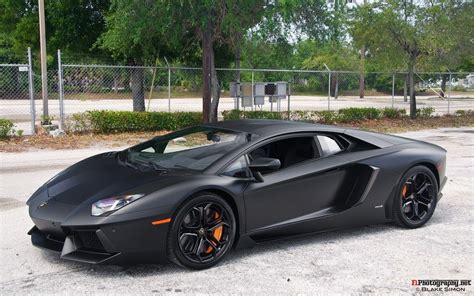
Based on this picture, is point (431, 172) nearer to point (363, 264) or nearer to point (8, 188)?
point (363, 264)

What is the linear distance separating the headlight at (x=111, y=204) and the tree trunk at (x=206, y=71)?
1113 centimetres

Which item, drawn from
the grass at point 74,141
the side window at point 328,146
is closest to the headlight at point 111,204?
the side window at point 328,146

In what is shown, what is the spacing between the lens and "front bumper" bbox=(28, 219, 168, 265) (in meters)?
4.00

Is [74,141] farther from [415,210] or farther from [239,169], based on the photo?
[415,210]

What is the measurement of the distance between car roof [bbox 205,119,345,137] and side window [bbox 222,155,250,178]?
0.39 meters

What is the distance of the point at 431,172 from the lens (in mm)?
5742

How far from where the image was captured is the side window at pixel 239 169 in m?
4.61

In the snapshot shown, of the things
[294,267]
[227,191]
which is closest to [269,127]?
[227,191]

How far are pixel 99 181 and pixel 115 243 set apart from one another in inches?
28.9

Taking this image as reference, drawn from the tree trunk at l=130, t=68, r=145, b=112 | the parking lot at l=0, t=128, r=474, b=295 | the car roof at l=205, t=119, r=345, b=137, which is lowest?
the parking lot at l=0, t=128, r=474, b=295

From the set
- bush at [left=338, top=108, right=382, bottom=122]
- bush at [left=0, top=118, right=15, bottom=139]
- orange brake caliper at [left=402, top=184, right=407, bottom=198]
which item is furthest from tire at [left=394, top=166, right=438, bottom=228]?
bush at [left=338, top=108, right=382, bottom=122]

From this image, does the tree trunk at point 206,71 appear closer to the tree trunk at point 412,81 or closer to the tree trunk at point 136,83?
the tree trunk at point 136,83

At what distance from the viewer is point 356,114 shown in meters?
19.7

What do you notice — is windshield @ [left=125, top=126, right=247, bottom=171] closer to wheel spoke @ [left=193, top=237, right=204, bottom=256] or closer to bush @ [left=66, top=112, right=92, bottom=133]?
wheel spoke @ [left=193, top=237, right=204, bottom=256]
